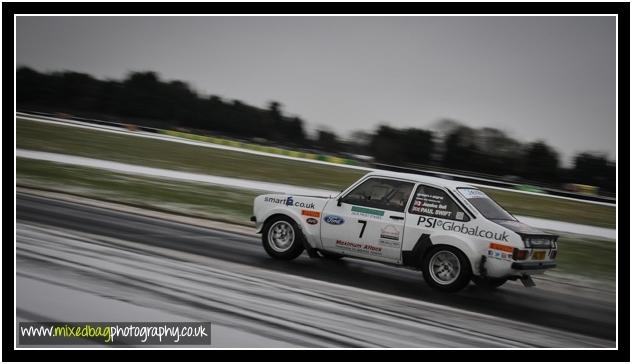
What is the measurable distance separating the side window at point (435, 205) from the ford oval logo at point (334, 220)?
1076 millimetres

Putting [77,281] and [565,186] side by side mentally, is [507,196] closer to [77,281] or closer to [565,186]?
[565,186]

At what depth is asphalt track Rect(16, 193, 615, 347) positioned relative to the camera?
6.43 metres

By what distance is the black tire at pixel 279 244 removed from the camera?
9578mm

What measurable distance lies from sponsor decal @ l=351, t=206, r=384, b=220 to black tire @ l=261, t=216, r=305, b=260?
969 millimetres

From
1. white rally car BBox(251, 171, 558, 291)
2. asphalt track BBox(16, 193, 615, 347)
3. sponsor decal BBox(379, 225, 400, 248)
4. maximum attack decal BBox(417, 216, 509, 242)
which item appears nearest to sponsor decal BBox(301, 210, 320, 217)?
white rally car BBox(251, 171, 558, 291)

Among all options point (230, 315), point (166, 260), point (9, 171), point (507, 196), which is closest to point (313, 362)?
point (230, 315)

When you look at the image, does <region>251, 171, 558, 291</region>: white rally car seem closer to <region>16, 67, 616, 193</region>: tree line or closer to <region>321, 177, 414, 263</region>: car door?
<region>321, 177, 414, 263</region>: car door

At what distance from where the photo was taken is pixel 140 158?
29.8 m

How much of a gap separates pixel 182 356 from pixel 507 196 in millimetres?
25000

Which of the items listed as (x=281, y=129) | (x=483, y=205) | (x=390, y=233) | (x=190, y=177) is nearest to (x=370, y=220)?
(x=390, y=233)

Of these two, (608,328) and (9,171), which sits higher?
(9,171)

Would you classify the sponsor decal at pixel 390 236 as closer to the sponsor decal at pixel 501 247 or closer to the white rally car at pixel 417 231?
the white rally car at pixel 417 231

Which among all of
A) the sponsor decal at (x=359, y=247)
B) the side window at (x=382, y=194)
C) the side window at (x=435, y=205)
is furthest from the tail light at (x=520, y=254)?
the sponsor decal at (x=359, y=247)

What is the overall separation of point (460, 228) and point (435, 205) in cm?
54
